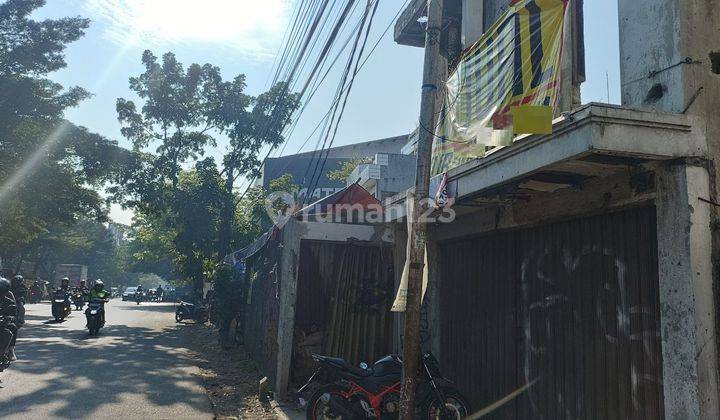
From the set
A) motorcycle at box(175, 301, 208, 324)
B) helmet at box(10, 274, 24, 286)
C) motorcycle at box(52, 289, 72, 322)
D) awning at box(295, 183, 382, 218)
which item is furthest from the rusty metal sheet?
motorcycle at box(175, 301, 208, 324)

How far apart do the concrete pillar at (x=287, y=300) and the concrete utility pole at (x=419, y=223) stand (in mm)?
3407

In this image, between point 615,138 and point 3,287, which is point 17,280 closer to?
point 3,287

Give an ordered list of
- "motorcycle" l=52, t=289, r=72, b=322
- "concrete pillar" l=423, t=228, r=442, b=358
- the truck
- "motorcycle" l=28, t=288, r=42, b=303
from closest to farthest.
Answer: "concrete pillar" l=423, t=228, r=442, b=358 → "motorcycle" l=52, t=289, r=72, b=322 → "motorcycle" l=28, t=288, r=42, b=303 → the truck

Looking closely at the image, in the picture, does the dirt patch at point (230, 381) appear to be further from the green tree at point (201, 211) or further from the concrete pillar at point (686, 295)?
the green tree at point (201, 211)

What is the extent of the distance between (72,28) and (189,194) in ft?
35.4

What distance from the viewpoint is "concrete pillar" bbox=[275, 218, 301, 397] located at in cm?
789

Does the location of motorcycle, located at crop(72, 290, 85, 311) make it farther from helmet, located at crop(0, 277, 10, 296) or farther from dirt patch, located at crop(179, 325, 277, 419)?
helmet, located at crop(0, 277, 10, 296)

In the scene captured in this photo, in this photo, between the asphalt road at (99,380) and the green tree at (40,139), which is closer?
the asphalt road at (99,380)

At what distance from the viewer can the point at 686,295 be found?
3648 millimetres

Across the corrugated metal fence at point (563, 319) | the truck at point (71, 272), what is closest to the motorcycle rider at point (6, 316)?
the corrugated metal fence at point (563, 319)

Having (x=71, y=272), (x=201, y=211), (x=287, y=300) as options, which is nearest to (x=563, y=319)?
(x=287, y=300)

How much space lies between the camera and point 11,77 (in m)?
22.8

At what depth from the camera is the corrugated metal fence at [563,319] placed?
423 cm

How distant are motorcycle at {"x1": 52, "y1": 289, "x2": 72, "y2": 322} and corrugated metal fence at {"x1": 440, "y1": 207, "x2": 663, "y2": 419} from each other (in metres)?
15.8
